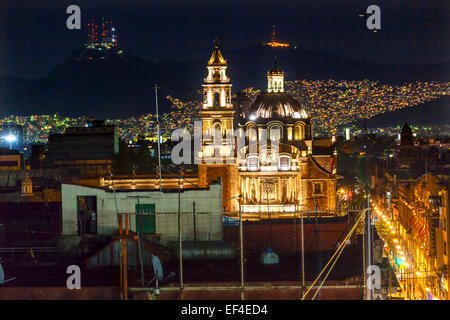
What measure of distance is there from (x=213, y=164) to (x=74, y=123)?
49.2m

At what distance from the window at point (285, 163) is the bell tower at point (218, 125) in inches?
114

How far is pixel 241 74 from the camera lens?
122m

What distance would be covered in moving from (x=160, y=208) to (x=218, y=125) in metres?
20.5

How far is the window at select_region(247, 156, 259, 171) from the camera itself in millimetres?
43031

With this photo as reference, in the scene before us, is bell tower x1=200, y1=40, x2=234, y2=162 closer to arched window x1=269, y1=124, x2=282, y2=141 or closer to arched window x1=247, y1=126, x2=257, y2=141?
arched window x1=247, y1=126, x2=257, y2=141

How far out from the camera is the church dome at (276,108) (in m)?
52.8

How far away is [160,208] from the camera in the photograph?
22.0 meters

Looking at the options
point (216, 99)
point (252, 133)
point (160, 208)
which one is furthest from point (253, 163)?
point (160, 208)

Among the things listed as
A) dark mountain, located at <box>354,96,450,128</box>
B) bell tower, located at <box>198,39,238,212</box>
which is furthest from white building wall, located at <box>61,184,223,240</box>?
dark mountain, located at <box>354,96,450,128</box>

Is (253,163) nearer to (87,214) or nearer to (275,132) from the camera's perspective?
(275,132)

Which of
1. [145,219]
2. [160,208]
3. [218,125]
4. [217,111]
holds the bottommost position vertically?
[145,219]

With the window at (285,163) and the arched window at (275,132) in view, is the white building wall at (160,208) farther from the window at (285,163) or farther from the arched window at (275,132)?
the arched window at (275,132)

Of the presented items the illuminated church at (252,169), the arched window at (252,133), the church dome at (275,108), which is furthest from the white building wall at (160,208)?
the church dome at (275,108)
